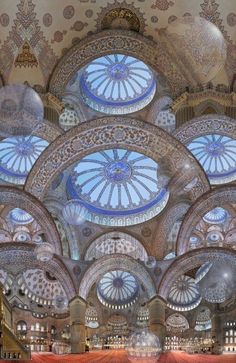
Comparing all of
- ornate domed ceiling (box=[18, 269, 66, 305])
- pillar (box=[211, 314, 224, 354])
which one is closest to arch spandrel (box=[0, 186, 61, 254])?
ornate domed ceiling (box=[18, 269, 66, 305])

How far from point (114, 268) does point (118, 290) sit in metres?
9.58

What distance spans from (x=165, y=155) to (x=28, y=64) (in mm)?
6480

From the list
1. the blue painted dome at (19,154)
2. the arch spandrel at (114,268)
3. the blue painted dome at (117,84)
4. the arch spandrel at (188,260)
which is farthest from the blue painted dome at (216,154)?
the blue painted dome at (19,154)

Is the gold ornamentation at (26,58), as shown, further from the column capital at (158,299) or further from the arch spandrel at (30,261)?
the column capital at (158,299)

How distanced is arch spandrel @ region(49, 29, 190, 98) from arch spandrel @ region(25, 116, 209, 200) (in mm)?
2560

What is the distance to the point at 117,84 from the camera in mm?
29719

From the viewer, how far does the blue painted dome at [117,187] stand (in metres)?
27.0

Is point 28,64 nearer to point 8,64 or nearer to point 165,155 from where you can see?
point 8,64

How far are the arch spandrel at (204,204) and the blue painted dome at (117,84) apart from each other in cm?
796

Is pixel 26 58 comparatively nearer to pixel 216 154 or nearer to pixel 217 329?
pixel 216 154

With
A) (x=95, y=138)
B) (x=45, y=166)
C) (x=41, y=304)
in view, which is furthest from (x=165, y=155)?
(x=41, y=304)

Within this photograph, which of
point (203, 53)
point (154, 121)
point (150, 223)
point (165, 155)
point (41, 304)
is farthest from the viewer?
point (41, 304)

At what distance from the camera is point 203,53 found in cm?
1316

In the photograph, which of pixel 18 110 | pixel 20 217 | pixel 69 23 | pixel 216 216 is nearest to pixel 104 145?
pixel 69 23
